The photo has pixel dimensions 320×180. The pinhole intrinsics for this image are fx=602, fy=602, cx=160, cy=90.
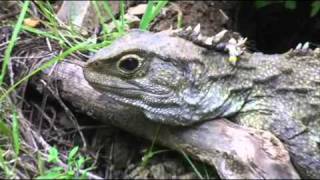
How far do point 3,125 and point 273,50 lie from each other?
304 cm

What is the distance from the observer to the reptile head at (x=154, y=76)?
3580 mm

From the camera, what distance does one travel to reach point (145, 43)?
3.61 metres

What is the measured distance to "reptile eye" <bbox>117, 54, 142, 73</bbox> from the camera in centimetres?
356

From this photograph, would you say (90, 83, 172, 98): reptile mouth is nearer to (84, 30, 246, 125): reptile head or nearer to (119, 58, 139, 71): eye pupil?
(84, 30, 246, 125): reptile head

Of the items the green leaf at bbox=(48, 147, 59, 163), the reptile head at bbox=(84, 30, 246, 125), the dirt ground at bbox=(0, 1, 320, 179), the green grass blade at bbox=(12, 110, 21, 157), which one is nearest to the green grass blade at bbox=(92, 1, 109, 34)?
the dirt ground at bbox=(0, 1, 320, 179)

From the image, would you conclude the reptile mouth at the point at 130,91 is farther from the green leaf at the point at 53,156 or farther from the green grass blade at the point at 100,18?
the green grass blade at the point at 100,18

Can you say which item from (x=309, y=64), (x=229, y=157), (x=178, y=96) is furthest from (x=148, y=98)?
(x=309, y=64)

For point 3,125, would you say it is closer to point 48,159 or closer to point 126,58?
point 48,159

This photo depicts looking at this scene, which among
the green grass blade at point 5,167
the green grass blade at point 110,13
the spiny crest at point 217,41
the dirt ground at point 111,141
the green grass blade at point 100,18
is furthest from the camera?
the green grass blade at point 100,18

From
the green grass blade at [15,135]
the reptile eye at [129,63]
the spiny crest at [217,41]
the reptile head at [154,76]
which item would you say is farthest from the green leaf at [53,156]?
the spiny crest at [217,41]

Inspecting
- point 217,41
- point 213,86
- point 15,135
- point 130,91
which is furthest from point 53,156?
point 217,41

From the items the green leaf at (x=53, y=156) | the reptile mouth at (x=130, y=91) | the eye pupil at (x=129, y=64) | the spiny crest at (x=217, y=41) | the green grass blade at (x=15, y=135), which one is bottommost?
the green leaf at (x=53, y=156)

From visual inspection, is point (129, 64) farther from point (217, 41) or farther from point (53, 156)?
point (53, 156)

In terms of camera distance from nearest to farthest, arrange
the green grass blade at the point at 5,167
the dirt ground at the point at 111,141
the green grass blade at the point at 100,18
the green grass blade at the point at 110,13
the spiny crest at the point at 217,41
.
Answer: the green grass blade at the point at 5,167 → the spiny crest at the point at 217,41 → the dirt ground at the point at 111,141 → the green grass blade at the point at 110,13 → the green grass blade at the point at 100,18
